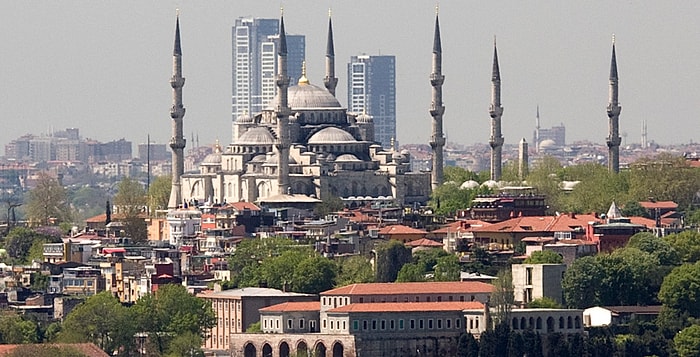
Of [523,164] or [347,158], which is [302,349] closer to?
[347,158]

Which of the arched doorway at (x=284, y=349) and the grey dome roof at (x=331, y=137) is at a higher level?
the grey dome roof at (x=331, y=137)

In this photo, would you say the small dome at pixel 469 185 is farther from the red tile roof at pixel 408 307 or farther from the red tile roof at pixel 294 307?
the red tile roof at pixel 408 307

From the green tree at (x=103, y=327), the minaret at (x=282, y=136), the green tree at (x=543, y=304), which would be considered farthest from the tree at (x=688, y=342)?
the minaret at (x=282, y=136)

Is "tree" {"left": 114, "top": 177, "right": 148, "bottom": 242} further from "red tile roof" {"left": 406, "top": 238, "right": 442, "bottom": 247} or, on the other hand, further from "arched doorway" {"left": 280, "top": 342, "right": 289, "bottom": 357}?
"arched doorway" {"left": 280, "top": 342, "right": 289, "bottom": 357}

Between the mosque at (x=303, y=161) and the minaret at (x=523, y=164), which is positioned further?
the minaret at (x=523, y=164)

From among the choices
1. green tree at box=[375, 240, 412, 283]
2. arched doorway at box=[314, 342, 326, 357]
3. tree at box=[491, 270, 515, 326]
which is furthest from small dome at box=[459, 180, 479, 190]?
arched doorway at box=[314, 342, 326, 357]

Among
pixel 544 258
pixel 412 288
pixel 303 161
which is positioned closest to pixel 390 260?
pixel 544 258
